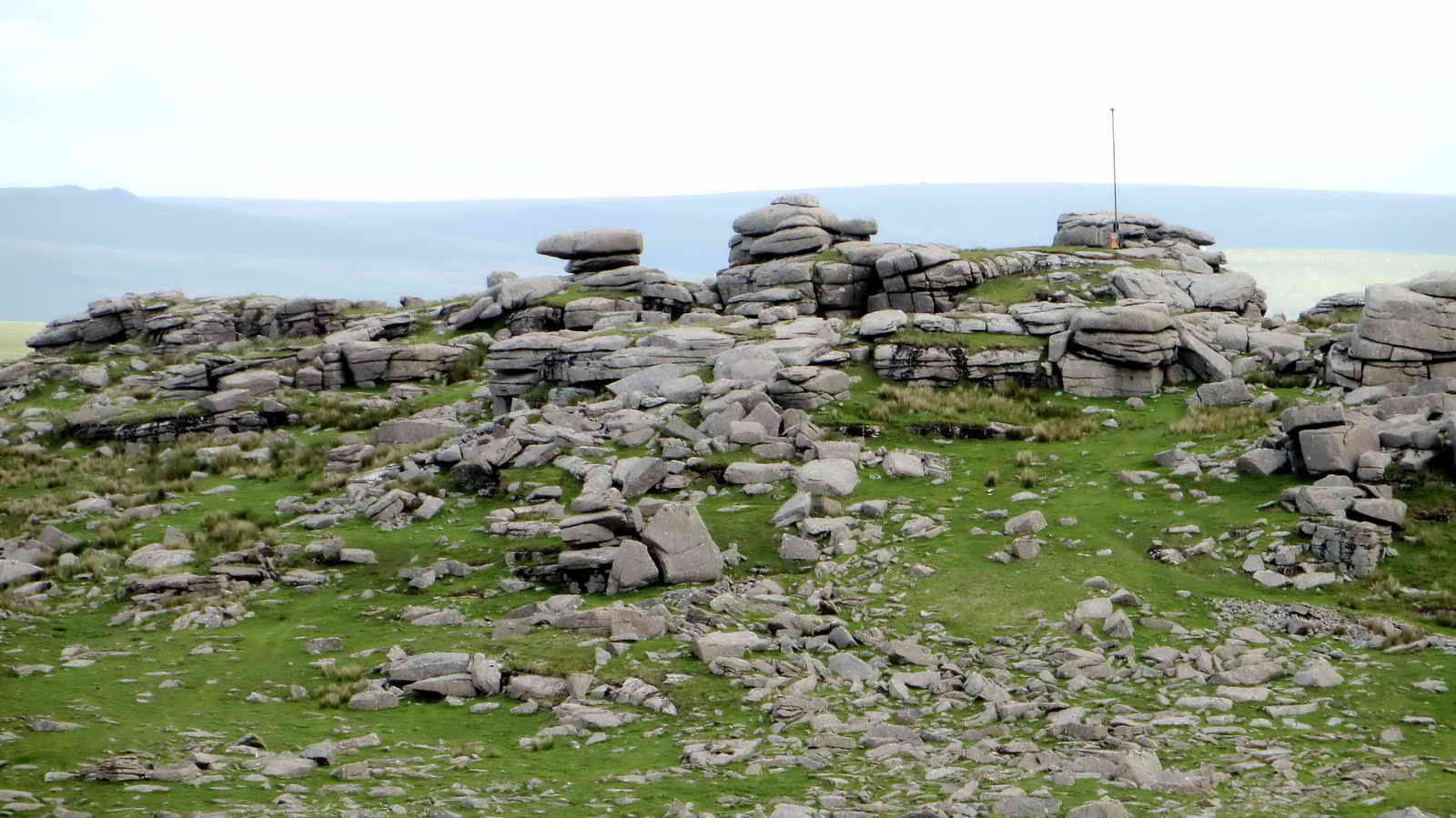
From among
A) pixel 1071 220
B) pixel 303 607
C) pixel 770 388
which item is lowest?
pixel 303 607

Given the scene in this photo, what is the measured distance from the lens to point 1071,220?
2266 inches

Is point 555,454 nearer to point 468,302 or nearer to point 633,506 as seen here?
point 633,506

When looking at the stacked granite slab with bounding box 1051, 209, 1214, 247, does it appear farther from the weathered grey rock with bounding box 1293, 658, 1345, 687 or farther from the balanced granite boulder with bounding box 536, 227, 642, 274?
the weathered grey rock with bounding box 1293, 658, 1345, 687

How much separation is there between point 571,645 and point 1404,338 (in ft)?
77.7

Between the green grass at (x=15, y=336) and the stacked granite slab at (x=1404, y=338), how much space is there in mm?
97265

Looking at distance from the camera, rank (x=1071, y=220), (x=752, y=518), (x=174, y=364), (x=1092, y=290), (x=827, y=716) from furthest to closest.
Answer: (x=1071, y=220)
(x=174, y=364)
(x=1092, y=290)
(x=752, y=518)
(x=827, y=716)

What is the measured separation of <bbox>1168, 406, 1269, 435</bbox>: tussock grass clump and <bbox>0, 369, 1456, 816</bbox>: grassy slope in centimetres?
54

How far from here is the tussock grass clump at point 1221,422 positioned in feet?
97.0

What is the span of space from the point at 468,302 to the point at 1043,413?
1297 inches

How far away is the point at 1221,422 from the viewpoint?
2991cm

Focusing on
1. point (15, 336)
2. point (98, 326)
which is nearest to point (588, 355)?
point (98, 326)

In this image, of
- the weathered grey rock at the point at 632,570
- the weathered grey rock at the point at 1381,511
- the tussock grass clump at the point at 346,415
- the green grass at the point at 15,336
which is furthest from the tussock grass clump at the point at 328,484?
the green grass at the point at 15,336

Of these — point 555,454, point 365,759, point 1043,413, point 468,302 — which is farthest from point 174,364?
point 365,759

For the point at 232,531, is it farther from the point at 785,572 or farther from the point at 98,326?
the point at 98,326
